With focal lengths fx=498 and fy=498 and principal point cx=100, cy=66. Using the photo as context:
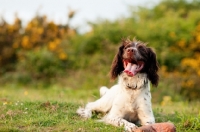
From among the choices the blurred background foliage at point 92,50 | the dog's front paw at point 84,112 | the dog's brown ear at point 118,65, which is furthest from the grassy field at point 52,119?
the blurred background foliage at point 92,50

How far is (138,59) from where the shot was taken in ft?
22.6

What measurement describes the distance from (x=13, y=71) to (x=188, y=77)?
5.86m

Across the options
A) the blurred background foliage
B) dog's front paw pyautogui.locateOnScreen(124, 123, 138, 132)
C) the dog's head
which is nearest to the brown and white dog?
the dog's head

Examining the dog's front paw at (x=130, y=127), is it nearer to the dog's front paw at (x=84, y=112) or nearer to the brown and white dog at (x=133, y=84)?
the brown and white dog at (x=133, y=84)

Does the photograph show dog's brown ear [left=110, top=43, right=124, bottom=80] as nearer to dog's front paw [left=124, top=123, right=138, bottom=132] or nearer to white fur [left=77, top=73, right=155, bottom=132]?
white fur [left=77, top=73, right=155, bottom=132]

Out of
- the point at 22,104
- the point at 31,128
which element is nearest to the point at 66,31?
the point at 22,104

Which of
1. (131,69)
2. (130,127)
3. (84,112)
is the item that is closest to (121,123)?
(130,127)

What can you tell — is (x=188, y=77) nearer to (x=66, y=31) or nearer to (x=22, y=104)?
(x=66, y=31)

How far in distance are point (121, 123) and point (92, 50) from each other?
33.0 feet

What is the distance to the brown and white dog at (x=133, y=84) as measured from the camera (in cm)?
697

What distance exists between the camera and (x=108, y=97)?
25.6 feet

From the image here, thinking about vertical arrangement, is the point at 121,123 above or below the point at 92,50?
below

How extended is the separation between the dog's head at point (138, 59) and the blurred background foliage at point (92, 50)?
23.3 ft

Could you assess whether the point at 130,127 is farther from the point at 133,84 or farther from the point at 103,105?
the point at 103,105
